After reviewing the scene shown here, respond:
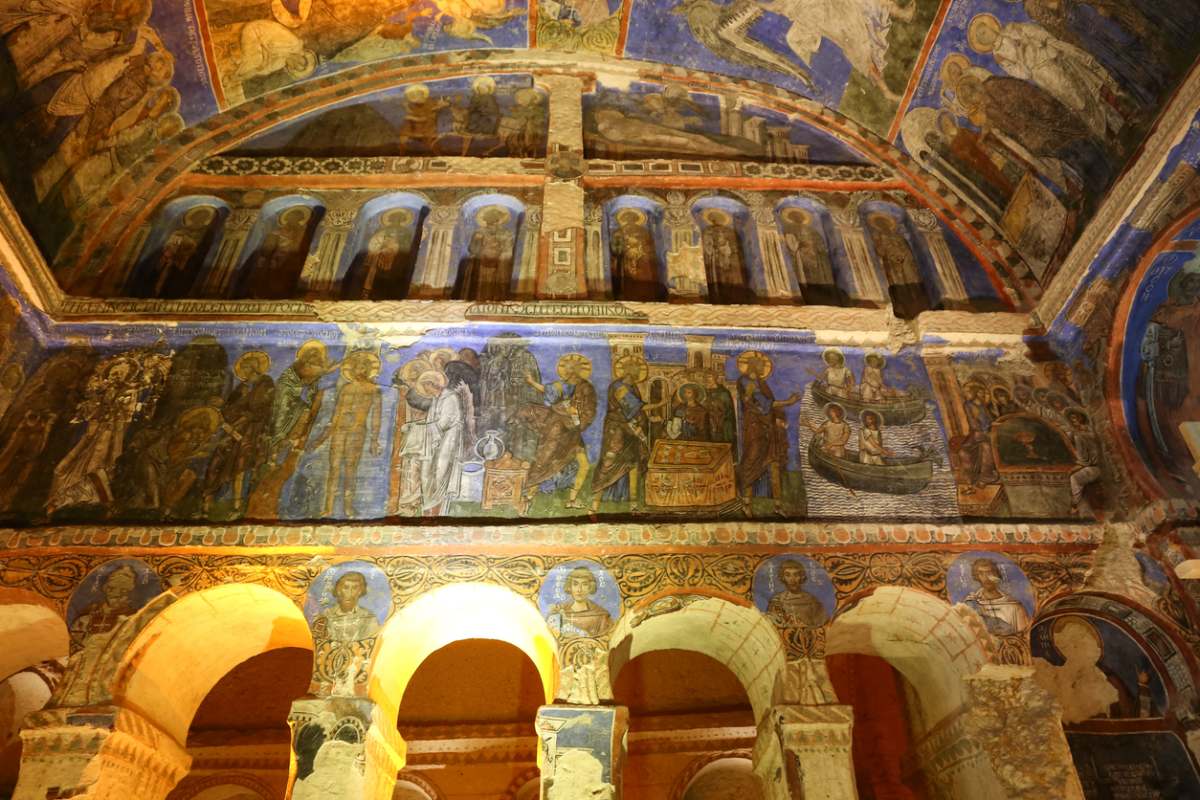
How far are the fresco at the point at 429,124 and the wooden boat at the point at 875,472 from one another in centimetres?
481

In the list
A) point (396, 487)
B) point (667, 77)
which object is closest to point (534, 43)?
point (667, 77)

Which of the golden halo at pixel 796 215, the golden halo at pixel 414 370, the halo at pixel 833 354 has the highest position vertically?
the golden halo at pixel 796 215

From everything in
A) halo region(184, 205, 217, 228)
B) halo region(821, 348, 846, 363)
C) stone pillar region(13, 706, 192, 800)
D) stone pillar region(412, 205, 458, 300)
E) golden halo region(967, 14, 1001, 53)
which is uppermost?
golden halo region(967, 14, 1001, 53)

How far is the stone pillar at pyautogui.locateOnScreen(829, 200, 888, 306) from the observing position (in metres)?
8.79

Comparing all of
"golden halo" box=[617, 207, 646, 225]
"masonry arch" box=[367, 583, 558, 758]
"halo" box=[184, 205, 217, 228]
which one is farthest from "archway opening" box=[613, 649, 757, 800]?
"halo" box=[184, 205, 217, 228]

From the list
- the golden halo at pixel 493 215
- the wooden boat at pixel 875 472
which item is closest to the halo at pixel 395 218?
the golden halo at pixel 493 215

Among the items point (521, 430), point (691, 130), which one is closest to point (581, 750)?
point (521, 430)

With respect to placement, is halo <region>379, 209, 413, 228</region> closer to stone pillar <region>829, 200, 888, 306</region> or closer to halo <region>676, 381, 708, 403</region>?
halo <region>676, 381, 708, 403</region>

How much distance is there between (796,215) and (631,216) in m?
1.78

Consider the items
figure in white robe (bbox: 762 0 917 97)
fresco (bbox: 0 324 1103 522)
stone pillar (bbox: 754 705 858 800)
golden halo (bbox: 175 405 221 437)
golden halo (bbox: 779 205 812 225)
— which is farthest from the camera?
golden halo (bbox: 779 205 812 225)

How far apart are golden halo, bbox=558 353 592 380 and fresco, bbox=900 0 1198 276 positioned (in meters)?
4.48

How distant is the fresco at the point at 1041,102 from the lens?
7254mm

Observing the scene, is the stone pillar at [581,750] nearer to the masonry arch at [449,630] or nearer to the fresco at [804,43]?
the masonry arch at [449,630]

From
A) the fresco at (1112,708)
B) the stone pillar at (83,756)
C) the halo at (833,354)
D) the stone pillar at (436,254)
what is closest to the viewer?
the stone pillar at (83,756)
